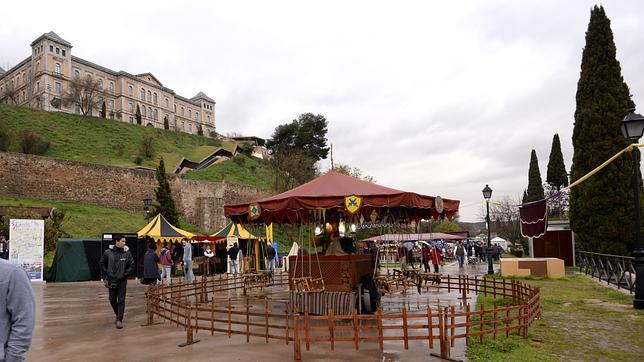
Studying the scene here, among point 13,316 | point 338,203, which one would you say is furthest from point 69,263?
point 13,316

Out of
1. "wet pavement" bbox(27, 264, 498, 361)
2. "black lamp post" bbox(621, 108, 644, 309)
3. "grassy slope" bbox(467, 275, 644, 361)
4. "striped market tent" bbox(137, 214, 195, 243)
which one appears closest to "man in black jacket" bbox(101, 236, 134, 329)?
"wet pavement" bbox(27, 264, 498, 361)

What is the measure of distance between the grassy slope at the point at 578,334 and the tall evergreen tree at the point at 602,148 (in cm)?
873

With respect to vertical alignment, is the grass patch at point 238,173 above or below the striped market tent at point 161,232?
above

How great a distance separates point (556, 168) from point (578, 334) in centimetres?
3663

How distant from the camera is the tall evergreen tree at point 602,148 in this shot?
21.1 meters

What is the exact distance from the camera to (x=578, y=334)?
28.5ft

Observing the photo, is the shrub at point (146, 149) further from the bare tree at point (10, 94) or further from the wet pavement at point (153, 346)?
the wet pavement at point (153, 346)

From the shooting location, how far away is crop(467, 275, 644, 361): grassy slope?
7.11 meters

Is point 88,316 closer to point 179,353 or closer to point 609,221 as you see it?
point 179,353

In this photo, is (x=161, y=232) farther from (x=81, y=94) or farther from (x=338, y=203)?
(x=81, y=94)

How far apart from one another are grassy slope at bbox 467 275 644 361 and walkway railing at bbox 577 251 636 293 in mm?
1185

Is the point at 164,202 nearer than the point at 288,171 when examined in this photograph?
Yes

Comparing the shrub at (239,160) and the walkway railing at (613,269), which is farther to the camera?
the shrub at (239,160)

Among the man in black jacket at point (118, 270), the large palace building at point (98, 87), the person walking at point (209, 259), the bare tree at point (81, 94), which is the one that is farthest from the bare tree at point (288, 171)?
the large palace building at point (98, 87)
